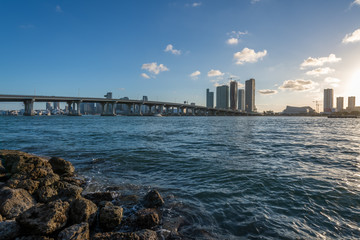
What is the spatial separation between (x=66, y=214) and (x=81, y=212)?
29cm

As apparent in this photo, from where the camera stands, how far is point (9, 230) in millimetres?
3568

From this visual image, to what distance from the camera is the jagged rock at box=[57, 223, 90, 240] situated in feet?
11.3

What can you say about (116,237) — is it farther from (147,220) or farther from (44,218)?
(44,218)

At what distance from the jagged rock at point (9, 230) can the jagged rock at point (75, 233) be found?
932 mm

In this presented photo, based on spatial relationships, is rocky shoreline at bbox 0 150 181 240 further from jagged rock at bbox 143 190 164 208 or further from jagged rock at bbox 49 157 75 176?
jagged rock at bbox 49 157 75 176

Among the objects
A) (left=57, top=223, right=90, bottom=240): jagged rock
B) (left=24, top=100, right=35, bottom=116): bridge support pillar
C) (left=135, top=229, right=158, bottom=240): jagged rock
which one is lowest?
(left=135, top=229, right=158, bottom=240): jagged rock

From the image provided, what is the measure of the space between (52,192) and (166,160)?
6.55 metres

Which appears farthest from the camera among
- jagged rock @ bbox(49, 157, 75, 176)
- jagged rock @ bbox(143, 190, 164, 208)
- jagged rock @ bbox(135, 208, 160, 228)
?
jagged rock @ bbox(49, 157, 75, 176)

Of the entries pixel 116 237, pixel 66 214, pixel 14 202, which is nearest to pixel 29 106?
pixel 14 202

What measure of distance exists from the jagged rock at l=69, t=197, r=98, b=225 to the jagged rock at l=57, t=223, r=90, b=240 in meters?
0.37

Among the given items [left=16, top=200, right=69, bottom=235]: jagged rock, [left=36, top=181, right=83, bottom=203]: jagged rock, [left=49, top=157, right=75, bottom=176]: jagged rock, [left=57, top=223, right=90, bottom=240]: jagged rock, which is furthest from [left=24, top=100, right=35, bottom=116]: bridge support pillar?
[left=57, top=223, right=90, bottom=240]: jagged rock

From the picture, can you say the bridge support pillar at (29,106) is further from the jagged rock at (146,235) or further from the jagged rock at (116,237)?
the jagged rock at (146,235)

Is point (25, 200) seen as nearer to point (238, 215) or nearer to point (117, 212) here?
point (117, 212)

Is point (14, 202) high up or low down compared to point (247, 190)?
up
